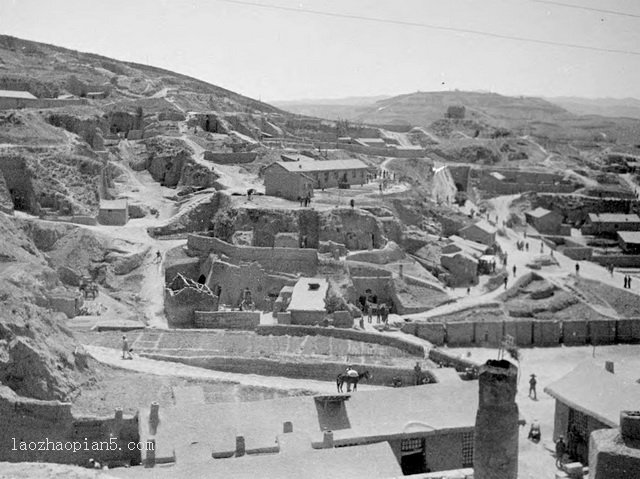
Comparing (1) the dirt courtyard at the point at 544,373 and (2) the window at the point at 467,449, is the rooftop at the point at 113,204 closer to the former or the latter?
(1) the dirt courtyard at the point at 544,373

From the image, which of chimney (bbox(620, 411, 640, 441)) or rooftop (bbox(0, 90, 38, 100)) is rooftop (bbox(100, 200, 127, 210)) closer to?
rooftop (bbox(0, 90, 38, 100))

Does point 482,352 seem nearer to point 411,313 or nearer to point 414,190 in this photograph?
point 411,313

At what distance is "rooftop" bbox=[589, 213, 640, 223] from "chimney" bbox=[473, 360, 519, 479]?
54049 millimetres

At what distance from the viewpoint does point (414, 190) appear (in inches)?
2410

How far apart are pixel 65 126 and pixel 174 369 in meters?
37.8

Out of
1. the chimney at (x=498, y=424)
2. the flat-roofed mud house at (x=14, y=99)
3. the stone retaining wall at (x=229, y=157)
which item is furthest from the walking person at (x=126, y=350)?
the flat-roofed mud house at (x=14, y=99)

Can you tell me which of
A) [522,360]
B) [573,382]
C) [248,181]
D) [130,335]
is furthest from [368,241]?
[573,382]

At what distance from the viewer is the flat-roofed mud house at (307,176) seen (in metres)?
50.6

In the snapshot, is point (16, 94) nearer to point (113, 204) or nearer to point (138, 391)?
point (113, 204)

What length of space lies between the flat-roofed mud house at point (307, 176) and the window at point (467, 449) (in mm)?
31758

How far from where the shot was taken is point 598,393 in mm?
21922

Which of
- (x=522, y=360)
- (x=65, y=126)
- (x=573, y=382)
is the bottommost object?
(x=522, y=360)

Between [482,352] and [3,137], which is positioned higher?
[3,137]

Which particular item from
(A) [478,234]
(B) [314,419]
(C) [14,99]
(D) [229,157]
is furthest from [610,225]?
(B) [314,419]
